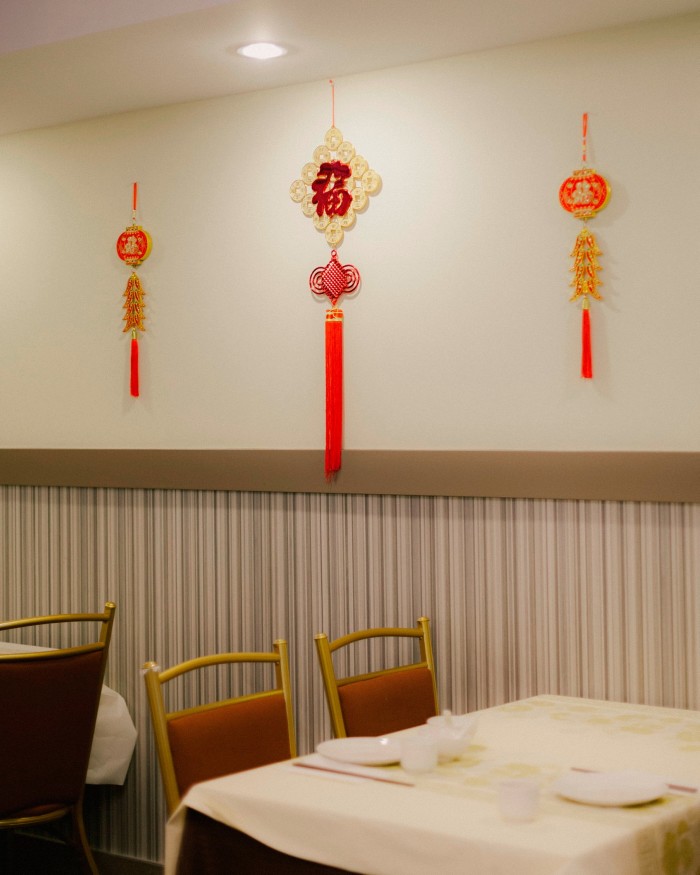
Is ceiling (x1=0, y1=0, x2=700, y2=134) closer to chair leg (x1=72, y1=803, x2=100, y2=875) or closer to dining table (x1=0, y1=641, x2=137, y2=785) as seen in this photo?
dining table (x1=0, y1=641, x2=137, y2=785)

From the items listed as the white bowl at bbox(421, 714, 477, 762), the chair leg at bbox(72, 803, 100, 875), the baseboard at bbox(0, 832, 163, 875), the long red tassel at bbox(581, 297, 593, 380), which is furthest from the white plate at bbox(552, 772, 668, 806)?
the baseboard at bbox(0, 832, 163, 875)

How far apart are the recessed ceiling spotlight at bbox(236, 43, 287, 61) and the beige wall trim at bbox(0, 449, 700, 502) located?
114cm

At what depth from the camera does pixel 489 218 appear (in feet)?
9.91

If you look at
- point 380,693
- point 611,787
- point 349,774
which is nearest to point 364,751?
point 349,774

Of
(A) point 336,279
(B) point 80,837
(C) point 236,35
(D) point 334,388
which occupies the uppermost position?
(C) point 236,35

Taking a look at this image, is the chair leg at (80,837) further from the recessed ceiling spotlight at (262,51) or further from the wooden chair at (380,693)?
the recessed ceiling spotlight at (262,51)

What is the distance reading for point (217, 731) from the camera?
237cm

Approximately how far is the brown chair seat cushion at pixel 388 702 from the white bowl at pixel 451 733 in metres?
0.43

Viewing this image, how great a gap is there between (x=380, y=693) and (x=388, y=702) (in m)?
0.04

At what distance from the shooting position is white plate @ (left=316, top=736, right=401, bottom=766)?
81.9 inches

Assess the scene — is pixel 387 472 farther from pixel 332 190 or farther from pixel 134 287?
pixel 134 287

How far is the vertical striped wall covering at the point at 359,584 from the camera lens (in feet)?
9.14

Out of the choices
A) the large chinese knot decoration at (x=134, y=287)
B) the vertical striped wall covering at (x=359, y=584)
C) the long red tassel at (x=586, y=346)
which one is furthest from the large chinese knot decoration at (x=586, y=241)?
the large chinese knot decoration at (x=134, y=287)

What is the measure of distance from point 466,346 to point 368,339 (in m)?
0.31
